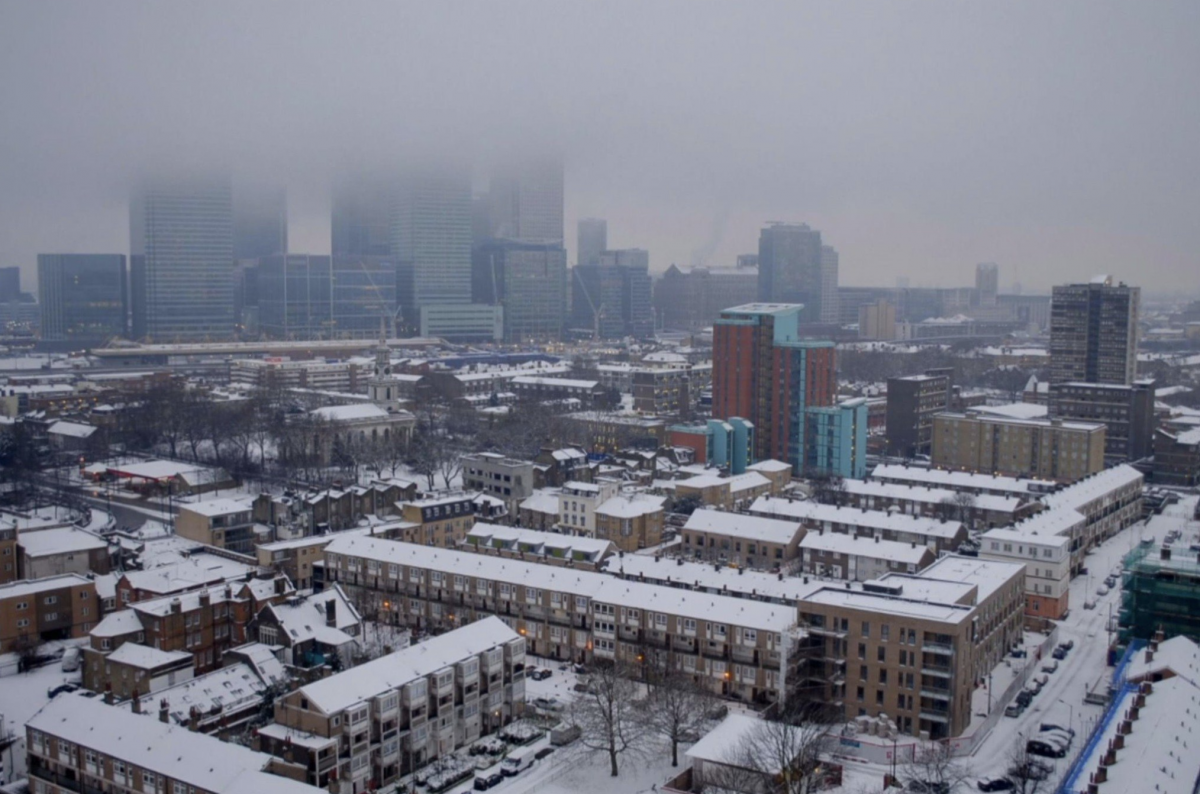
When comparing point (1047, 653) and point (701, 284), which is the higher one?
point (701, 284)

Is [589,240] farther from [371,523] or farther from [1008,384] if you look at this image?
[371,523]

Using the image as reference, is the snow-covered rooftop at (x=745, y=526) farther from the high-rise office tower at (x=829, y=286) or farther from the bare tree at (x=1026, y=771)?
the high-rise office tower at (x=829, y=286)

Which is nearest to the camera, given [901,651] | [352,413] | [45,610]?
[901,651]

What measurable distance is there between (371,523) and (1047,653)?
14578 millimetres

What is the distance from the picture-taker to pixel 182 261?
8356 centimetres

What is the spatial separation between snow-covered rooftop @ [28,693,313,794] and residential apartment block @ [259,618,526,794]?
0.91 metres

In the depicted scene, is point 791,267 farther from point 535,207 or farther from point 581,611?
point 581,611

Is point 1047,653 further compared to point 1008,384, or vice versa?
point 1008,384

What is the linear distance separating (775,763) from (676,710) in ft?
6.10

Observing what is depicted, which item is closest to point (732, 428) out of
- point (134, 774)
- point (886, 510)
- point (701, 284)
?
point (886, 510)

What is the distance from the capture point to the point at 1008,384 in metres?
59.5

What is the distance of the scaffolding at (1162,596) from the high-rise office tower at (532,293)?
74857mm

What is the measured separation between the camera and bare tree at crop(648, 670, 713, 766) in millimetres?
14844

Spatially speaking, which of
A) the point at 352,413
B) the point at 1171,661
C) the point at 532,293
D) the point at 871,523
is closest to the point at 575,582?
the point at 871,523
